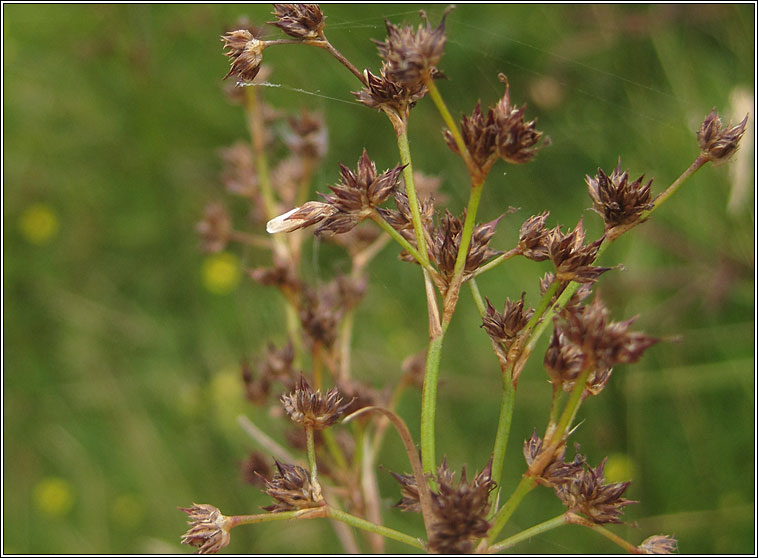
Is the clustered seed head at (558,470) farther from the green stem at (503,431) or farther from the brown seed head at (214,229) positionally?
the brown seed head at (214,229)

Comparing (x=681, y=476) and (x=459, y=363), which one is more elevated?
(x=459, y=363)

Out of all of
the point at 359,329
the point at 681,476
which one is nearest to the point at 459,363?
the point at 359,329

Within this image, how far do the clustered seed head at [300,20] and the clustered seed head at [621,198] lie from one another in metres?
0.23

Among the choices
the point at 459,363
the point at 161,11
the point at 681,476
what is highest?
the point at 161,11

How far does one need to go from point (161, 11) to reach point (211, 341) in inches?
32.2

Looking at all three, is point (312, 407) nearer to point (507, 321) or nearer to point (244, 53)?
point (507, 321)

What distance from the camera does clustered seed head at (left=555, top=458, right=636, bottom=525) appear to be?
463 millimetres

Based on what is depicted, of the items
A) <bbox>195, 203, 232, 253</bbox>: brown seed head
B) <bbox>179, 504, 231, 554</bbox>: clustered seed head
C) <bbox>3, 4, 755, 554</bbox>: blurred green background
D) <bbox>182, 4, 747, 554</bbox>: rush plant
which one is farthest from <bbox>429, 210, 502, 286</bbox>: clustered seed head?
<bbox>3, 4, 755, 554</bbox>: blurred green background

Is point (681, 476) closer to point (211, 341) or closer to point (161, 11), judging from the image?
point (211, 341)

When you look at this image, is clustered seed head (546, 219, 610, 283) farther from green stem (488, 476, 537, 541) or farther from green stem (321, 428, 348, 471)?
green stem (321, 428, 348, 471)

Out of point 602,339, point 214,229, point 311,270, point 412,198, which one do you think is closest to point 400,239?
point 412,198

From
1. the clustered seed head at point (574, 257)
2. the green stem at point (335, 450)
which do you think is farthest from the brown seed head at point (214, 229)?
the clustered seed head at point (574, 257)

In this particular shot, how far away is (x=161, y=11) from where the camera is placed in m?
1.61

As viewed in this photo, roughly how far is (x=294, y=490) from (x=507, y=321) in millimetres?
196
